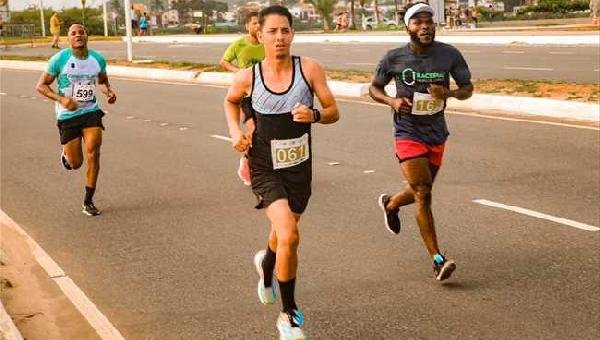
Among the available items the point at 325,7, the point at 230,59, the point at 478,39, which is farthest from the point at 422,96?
the point at 325,7

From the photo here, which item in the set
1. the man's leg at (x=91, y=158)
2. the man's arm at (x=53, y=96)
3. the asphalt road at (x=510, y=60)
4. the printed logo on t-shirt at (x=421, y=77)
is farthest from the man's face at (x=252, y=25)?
the asphalt road at (x=510, y=60)

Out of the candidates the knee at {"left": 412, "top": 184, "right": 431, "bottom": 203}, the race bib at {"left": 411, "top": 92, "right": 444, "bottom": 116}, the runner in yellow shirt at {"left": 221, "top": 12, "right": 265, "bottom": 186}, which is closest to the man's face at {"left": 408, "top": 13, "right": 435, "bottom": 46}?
the race bib at {"left": 411, "top": 92, "right": 444, "bottom": 116}

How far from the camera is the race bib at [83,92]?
967cm

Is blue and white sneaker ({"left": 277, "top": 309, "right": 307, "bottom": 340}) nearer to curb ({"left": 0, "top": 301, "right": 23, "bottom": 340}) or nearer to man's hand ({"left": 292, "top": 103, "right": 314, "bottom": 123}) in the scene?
man's hand ({"left": 292, "top": 103, "right": 314, "bottom": 123})

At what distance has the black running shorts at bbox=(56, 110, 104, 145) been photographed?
9797 millimetres

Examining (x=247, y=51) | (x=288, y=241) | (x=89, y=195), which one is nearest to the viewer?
(x=288, y=241)

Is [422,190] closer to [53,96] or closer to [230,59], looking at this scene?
[53,96]

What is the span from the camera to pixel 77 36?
950 centimetres

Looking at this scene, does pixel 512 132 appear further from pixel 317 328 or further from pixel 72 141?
pixel 317 328

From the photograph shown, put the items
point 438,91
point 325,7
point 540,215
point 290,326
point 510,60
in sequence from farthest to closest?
point 325,7 < point 510,60 < point 540,215 < point 438,91 < point 290,326

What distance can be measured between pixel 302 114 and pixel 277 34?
0.50 metres

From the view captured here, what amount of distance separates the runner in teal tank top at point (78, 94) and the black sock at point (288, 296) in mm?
4499

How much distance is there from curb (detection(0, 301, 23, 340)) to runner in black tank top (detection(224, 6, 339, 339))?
1544mm

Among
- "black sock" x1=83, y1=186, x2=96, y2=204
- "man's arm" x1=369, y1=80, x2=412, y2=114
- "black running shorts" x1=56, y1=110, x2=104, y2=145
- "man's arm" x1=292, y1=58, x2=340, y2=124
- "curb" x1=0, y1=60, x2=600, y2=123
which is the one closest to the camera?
"man's arm" x1=292, y1=58, x2=340, y2=124
